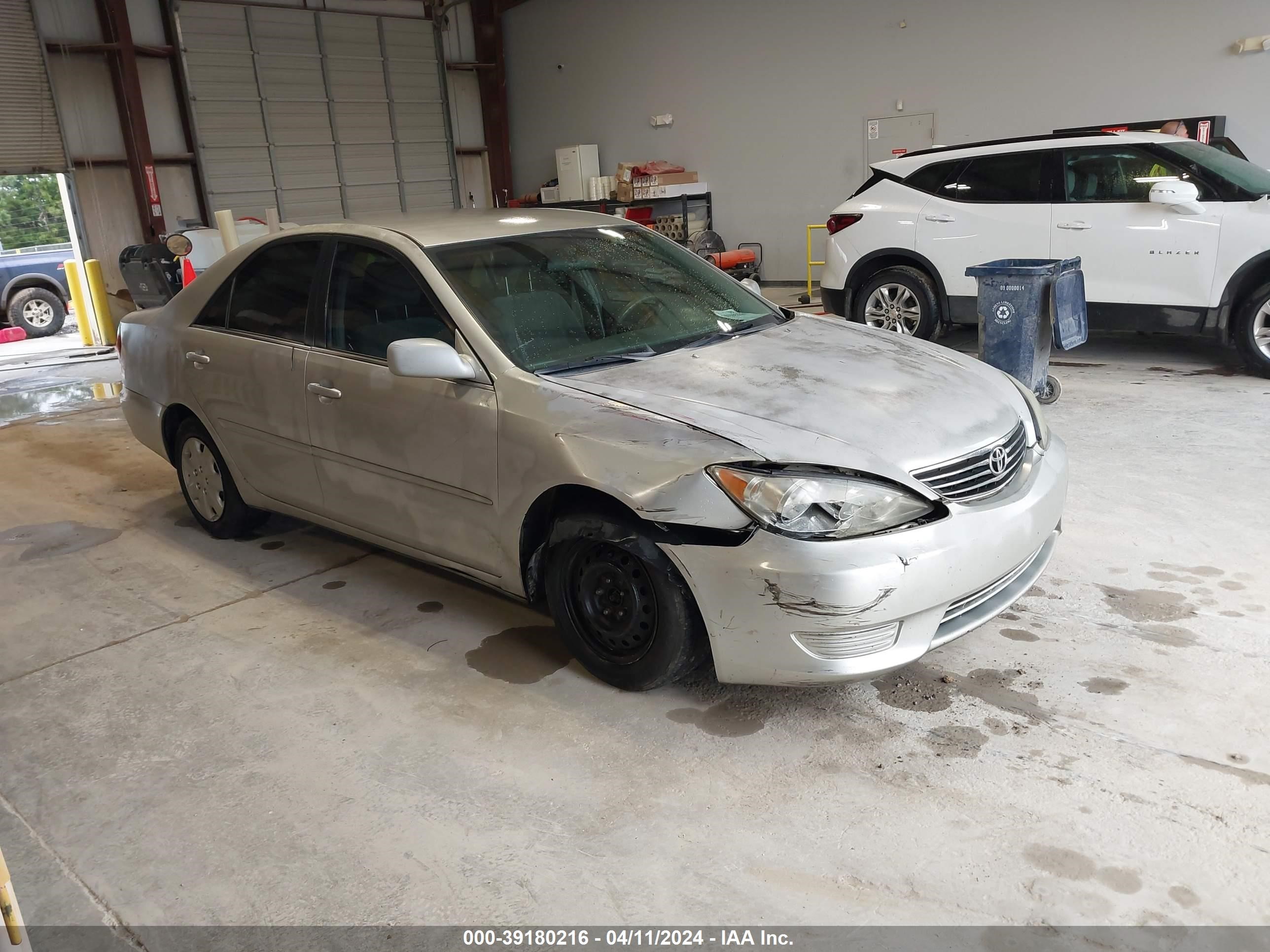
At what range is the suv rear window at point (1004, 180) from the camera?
23.7 ft

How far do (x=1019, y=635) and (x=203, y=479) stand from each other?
3.66 metres

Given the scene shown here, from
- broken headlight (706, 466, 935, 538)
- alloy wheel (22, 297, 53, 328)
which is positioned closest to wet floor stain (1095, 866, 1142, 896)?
broken headlight (706, 466, 935, 538)

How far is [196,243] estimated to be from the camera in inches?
462

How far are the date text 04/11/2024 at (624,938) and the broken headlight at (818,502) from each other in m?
0.96

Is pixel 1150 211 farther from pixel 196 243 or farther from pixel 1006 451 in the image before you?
pixel 196 243

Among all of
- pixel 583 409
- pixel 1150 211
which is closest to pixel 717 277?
pixel 583 409

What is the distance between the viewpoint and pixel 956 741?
8.75ft

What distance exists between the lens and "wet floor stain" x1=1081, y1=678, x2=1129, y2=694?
9.39 ft

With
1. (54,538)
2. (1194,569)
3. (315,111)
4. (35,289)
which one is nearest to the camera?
(1194,569)

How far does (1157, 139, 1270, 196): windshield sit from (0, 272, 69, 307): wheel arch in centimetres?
1451

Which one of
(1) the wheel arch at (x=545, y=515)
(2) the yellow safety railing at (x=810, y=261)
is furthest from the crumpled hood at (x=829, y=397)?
(2) the yellow safety railing at (x=810, y=261)

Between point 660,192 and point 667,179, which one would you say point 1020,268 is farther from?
point 667,179

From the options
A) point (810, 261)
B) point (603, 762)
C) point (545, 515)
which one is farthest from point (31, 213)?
point (603, 762)

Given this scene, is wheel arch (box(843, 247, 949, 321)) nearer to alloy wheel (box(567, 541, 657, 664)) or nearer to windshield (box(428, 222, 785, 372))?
windshield (box(428, 222, 785, 372))
